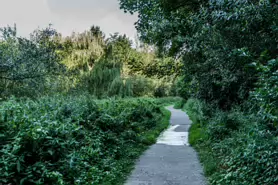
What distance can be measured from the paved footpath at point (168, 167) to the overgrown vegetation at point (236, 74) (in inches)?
13.6

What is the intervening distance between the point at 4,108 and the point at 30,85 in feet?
11.3

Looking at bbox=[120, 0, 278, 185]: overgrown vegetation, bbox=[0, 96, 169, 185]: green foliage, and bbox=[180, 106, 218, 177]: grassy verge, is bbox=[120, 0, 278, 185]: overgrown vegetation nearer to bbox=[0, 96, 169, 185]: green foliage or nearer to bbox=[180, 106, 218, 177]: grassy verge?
bbox=[180, 106, 218, 177]: grassy verge

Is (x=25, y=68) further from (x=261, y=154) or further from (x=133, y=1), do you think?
(x=261, y=154)

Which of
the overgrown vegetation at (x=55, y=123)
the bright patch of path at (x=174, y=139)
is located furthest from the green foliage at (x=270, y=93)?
the bright patch of path at (x=174, y=139)

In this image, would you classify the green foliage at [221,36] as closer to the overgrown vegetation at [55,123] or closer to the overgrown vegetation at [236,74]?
the overgrown vegetation at [236,74]

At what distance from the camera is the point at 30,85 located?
934 centimetres

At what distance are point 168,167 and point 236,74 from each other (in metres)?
2.89

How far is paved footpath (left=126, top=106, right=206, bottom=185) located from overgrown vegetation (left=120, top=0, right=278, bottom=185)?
1.13ft

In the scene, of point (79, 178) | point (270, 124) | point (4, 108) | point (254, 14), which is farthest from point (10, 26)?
point (270, 124)

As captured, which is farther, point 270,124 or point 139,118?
point 139,118

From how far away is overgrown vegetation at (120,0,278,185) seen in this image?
4.43m

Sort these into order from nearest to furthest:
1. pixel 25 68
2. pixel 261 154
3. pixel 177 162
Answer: pixel 261 154, pixel 177 162, pixel 25 68

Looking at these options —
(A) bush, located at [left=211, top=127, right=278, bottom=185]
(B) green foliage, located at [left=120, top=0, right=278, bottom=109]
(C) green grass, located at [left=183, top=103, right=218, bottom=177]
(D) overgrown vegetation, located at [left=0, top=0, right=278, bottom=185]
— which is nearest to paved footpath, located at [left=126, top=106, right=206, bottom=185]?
(C) green grass, located at [left=183, top=103, right=218, bottom=177]

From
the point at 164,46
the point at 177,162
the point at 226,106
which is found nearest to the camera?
the point at 177,162
